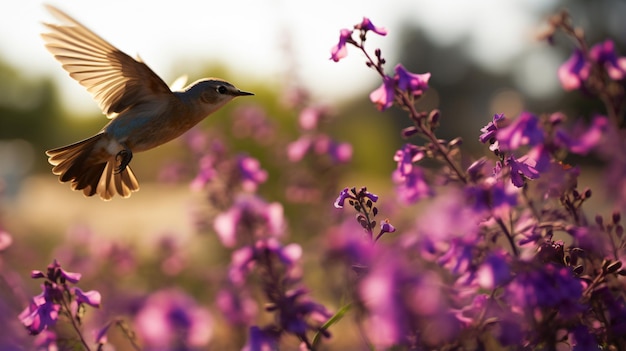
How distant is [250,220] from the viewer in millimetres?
2154

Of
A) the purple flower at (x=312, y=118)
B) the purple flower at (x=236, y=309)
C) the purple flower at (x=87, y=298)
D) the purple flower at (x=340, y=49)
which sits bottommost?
the purple flower at (x=236, y=309)

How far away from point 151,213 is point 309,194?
9.54 metres

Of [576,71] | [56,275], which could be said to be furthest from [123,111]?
[576,71]

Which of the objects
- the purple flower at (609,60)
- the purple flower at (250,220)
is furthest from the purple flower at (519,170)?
the purple flower at (250,220)

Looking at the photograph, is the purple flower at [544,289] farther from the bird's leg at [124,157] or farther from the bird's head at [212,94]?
the bird's leg at [124,157]

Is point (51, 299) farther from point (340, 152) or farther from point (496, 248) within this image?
point (340, 152)

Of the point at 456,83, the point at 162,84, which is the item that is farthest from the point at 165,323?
the point at 456,83

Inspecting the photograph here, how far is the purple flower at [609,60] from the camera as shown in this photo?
2070 millimetres

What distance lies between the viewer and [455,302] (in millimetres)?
1722

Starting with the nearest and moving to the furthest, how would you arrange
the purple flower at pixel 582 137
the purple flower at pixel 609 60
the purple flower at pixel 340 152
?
1. the purple flower at pixel 582 137
2. the purple flower at pixel 609 60
3. the purple flower at pixel 340 152

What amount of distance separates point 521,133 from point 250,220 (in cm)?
95

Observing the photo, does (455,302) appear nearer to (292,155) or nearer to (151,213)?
(292,155)

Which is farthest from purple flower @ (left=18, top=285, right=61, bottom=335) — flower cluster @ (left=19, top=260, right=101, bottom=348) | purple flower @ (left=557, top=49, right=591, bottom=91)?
purple flower @ (left=557, top=49, right=591, bottom=91)

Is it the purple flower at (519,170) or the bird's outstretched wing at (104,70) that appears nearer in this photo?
the purple flower at (519,170)
